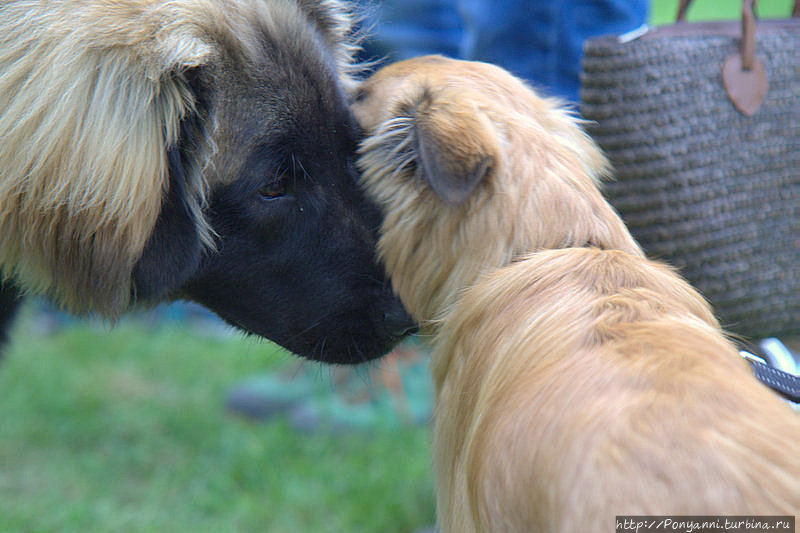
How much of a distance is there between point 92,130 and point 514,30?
1868 mm

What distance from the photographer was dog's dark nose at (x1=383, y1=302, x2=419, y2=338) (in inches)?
89.7

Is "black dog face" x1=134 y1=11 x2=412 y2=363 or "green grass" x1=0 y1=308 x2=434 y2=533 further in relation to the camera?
"green grass" x1=0 y1=308 x2=434 y2=533

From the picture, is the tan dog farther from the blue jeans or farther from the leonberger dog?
the blue jeans

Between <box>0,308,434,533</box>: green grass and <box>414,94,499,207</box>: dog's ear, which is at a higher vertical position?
<box>414,94,499,207</box>: dog's ear

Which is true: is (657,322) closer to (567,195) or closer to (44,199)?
(567,195)

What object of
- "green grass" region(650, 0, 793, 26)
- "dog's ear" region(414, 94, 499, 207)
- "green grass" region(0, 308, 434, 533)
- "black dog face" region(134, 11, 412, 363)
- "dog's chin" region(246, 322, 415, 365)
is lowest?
"green grass" region(0, 308, 434, 533)

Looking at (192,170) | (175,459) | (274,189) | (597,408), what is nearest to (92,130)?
(192,170)

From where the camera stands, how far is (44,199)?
1.97m

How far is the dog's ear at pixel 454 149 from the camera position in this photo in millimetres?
1909

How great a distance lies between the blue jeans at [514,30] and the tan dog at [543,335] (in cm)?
90

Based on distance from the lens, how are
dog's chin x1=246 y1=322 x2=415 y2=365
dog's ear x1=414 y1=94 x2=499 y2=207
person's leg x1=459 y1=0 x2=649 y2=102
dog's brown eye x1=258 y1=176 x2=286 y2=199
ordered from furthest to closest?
person's leg x1=459 y1=0 x2=649 y2=102 → dog's chin x1=246 y1=322 x2=415 y2=365 → dog's brown eye x1=258 y1=176 x2=286 y2=199 → dog's ear x1=414 y1=94 x2=499 y2=207

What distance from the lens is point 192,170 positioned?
2145 mm

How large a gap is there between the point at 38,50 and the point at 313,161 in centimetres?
75

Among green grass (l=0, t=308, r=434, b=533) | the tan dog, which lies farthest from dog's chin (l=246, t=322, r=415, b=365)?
green grass (l=0, t=308, r=434, b=533)
